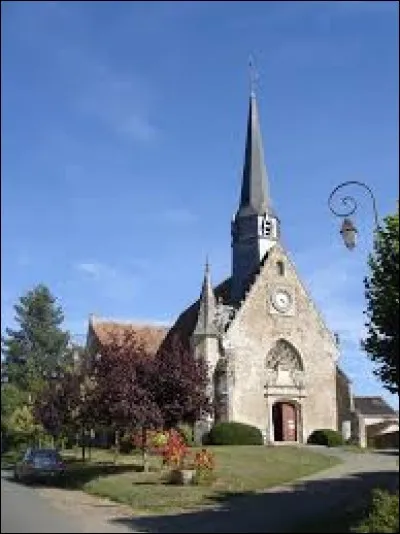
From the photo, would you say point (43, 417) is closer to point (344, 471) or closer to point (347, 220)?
point (344, 471)

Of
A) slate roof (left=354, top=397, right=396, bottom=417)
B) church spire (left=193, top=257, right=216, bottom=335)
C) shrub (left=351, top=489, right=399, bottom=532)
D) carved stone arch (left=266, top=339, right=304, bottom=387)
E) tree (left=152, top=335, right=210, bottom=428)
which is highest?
church spire (left=193, top=257, right=216, bottom=335)

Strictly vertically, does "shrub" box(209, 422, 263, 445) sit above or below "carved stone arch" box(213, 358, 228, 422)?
below

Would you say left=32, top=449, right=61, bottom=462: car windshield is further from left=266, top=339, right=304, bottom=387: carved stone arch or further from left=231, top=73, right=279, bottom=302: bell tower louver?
left=231, top=73, right=279, bottom=302: bell tower louver

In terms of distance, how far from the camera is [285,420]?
4716cm

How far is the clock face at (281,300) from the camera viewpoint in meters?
48.4

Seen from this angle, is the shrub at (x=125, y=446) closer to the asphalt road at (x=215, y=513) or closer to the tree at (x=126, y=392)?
the tree at (x=126, y=392)

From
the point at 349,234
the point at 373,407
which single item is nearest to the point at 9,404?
the point at 373,407

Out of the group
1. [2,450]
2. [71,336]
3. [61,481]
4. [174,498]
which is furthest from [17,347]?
[174,498]

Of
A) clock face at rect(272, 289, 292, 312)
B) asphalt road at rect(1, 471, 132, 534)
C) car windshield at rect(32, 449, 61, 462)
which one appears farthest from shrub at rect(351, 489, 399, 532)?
clock face at rect(272, 289, 292, 312)

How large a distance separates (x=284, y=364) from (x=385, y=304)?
3360cm

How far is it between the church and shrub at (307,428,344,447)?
2.00 feet

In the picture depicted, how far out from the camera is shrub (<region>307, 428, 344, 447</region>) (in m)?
44.7

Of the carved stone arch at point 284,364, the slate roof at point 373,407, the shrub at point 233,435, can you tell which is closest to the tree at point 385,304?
the shrub at point 233,435

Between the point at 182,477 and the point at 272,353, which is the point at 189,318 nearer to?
the point at 272,353
